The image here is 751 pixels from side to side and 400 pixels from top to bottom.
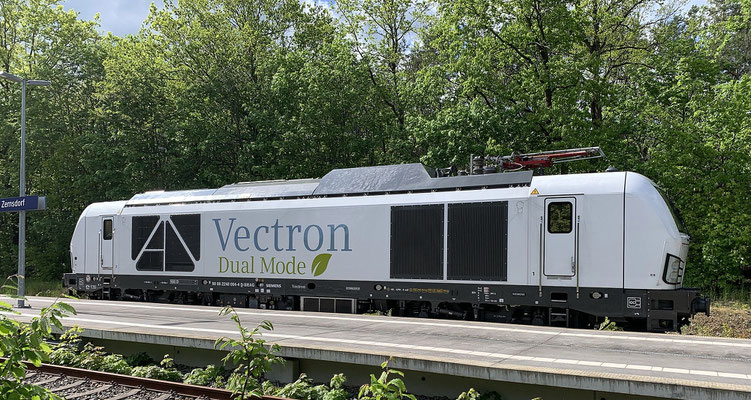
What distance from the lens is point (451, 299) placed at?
1328cm

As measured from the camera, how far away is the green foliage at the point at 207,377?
31.5ft

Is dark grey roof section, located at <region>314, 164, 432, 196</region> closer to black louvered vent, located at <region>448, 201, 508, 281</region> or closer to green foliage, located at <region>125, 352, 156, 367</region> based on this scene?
black louvered vent, located at <region>448, 201, 508, 281</region>

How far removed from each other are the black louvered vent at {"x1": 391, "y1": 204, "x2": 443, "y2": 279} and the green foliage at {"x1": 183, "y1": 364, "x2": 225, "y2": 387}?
16.6 ft

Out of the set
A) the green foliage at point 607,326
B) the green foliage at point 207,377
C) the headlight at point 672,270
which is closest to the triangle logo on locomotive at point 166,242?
the green foliage at point 207,377

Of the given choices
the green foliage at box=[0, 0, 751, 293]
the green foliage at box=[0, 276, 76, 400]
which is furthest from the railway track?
the green foliage at box=[0, 0, 751, 293]

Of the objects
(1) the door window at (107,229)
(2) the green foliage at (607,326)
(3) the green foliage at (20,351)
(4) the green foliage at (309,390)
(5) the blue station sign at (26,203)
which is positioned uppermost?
(5) the blue station sign at (26,203)

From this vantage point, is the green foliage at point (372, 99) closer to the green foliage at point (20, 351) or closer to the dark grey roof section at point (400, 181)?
the dark grey roof section at point (400, 181)

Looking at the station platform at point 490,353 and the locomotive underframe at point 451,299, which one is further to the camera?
the locomotive underframe at point 451,299

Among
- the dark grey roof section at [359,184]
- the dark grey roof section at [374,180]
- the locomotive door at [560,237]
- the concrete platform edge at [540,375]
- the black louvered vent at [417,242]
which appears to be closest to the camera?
the concrete platform edge at [540,375]

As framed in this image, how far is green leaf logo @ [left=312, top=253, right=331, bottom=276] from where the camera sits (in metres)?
→ 15.0

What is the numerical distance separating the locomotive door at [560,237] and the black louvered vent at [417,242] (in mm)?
2324

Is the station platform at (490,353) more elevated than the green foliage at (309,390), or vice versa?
the station platform at (490,353)

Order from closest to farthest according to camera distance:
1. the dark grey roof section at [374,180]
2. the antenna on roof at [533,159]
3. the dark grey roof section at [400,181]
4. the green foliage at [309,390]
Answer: the green foliage at [309,390]
the dark grey roof section at [400,181]
the dark grey roof section at [374,180]
the antenna on roof at [533,159]

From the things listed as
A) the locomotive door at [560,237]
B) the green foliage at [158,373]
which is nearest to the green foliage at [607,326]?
the locomotive door at [560,237]
